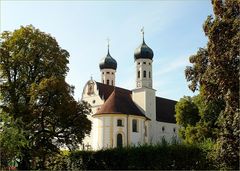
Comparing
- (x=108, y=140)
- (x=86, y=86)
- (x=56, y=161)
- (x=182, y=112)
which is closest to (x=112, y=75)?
(x=86, y=86)

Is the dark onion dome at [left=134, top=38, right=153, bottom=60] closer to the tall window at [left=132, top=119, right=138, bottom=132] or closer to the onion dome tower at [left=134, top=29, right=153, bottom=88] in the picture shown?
the onion dome tower at [left=134, top=29, right=153, bottom=88]

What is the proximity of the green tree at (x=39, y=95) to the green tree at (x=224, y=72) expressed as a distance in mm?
10595

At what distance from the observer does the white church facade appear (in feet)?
169

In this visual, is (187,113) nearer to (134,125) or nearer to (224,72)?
(134,125)

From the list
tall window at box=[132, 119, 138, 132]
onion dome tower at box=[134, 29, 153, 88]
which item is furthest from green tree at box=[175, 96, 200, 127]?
onion dome tower at box=[134, 29, 153, 88]

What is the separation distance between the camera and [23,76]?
30156mm

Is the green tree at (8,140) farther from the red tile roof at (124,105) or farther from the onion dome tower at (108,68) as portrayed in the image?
the onion dome tower at (108,68)

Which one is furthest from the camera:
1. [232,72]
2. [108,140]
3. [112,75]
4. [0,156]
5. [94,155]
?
[112,75]

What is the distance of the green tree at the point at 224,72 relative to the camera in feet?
62.1

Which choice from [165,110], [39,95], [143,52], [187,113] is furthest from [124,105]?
[39,95]

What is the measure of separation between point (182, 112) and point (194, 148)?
22894 millimetres

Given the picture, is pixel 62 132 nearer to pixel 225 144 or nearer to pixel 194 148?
pixel 194 148

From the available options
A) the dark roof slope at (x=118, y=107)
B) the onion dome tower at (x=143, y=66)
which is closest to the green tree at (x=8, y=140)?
the dark roof slope at (x=118, y=107)

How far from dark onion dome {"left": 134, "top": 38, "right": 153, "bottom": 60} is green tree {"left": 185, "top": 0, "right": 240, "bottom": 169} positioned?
38.3 metres
